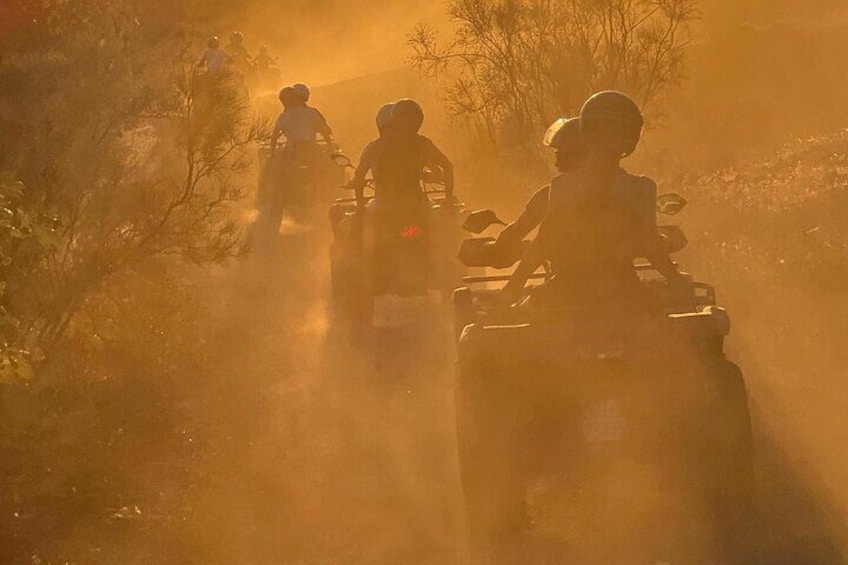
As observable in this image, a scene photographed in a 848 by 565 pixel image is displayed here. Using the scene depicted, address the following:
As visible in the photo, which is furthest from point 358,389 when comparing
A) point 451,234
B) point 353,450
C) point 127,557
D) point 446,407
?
point 127,557

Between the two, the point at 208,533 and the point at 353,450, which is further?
the point at 353,450

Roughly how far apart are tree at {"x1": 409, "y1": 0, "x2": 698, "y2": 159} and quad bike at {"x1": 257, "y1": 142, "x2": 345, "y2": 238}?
138 inches

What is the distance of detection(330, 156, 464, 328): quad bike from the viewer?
1455 cm

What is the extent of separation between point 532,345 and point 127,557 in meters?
2.43

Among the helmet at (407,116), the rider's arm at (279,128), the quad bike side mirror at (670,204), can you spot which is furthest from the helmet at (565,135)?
the rider's arm at (279,128)

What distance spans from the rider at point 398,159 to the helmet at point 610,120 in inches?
259

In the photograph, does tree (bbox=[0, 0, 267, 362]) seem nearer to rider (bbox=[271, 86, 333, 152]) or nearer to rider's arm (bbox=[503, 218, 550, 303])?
rider's arm (bbox=[503, 218, 550, 303])

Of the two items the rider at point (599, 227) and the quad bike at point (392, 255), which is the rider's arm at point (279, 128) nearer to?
the quad bike at point (392, 255)

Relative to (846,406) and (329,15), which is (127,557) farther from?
(329,15)

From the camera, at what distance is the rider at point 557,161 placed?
8.96m

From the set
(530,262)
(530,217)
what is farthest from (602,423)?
(530,217)

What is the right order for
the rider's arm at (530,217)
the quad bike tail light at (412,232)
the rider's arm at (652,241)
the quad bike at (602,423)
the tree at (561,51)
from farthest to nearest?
the tree at (561,51) < the quad bike tail light at (412,232) < the rider's arm at (530,217) < the rider's arm at (652,241) < the quad bike at (602,423)

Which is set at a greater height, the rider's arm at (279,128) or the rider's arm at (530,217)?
the rider's arm at (279,128)

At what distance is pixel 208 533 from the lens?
8.70m
